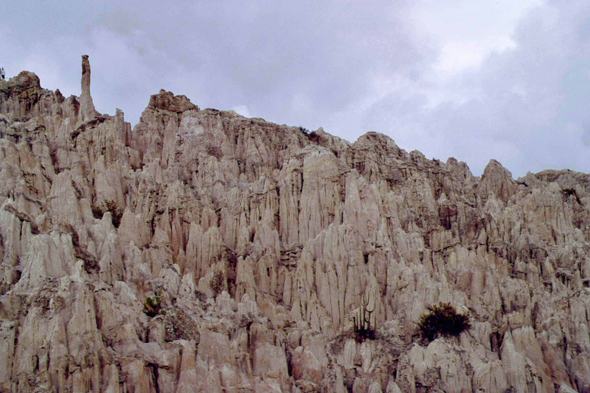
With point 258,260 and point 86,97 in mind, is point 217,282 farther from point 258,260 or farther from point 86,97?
point 86,97

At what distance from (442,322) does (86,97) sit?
3882cm

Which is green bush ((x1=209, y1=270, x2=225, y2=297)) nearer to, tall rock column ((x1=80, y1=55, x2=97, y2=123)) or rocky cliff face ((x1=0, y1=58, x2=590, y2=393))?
rocky cliff face ((x1=0, y1=58, x2=590, y2=393))

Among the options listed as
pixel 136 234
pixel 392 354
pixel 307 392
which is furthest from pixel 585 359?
pixel 136 234

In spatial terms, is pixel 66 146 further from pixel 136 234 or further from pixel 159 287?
pixel 159 287

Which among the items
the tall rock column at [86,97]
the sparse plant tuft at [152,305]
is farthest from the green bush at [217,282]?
the tall rock column at [86,97]

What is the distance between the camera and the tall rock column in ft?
208

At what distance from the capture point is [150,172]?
5519cm

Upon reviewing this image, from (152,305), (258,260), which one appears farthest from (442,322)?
(152,305)

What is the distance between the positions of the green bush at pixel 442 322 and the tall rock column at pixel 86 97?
3504 centimetres

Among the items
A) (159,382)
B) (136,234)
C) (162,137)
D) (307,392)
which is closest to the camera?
(159,382)

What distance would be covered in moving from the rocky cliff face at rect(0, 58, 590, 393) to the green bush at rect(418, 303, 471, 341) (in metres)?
0.59

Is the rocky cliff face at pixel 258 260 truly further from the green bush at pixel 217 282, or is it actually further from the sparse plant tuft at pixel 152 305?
the green bush at pixel 217 282

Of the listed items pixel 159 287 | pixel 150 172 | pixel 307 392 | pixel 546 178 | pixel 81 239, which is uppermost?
pixel 546 178

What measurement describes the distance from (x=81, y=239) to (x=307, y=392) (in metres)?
15.9
